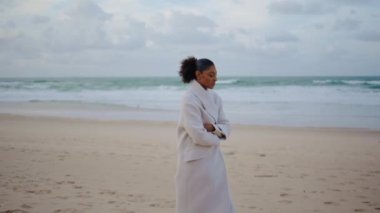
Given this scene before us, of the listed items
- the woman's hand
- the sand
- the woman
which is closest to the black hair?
the woman

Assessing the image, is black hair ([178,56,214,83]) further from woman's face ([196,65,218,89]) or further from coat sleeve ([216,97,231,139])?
coat sleeve ([216,97,231,139])

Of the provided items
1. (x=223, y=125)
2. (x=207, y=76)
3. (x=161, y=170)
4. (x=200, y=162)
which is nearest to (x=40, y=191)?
(x=161, y=170)

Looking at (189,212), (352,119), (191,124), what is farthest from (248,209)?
(352,119)

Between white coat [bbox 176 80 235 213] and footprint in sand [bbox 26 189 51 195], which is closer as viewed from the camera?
white coat [bbox 176 80 235 213]

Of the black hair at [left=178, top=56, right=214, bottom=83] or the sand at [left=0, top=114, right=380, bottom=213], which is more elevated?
the black hair at [left=178, top=56, right=214, bottom=83]

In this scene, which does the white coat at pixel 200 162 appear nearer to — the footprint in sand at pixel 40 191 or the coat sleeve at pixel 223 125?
the coat sleeve at pixel 223 125

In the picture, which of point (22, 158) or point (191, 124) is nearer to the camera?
point (191, 124)

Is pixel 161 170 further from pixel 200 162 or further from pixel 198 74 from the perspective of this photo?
pixel 198 74

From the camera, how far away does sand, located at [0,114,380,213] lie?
5117 millimetres

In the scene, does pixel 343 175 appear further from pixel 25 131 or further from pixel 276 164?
pixel 25 131

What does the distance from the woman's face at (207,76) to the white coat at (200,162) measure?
0.13 ft

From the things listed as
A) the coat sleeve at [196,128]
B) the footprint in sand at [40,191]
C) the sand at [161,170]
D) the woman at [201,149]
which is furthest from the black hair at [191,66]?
the footprint in sand at [40,191]

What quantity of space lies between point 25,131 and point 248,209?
28.2ft

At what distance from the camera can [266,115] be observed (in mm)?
16750
